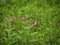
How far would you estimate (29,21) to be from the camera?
15.0ft

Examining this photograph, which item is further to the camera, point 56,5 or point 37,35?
point 56,5

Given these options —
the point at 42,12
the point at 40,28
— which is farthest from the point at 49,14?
the point at 40,28

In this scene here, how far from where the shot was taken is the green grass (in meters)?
Answer: 4.06

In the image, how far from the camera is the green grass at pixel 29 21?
13.3 ft

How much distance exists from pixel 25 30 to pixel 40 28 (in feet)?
1.82

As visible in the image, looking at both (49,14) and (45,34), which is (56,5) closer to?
(49,14)

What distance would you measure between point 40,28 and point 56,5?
1.05 m

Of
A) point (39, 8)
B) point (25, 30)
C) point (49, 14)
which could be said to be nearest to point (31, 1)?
point (39, 8)

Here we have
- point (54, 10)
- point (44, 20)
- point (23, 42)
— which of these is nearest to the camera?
point (23, 42)

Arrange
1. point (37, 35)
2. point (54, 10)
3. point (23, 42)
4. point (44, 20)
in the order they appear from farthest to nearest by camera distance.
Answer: point (54, 10), point (44, 20), point (37, 35), point (23, 42)

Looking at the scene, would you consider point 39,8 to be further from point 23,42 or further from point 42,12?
point 23,42

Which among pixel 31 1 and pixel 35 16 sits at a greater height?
pixel 31 1

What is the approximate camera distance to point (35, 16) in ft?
15.8

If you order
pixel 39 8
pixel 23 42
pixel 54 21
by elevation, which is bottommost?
pixel 23 42
